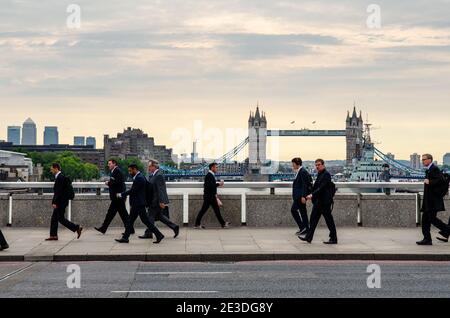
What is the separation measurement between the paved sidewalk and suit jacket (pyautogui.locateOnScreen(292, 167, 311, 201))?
0.99m

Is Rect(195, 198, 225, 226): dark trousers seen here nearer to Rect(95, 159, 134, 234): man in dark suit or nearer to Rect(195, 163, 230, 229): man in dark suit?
Rect(195, 163, 230, 229): man in dark suit

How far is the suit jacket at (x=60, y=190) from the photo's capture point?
59.8ft

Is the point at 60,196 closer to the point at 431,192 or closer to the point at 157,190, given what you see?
the point at 157,190

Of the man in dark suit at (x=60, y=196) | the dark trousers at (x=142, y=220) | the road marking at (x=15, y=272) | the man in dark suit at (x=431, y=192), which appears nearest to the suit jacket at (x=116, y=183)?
the dark trousers at (x=142, y=220)

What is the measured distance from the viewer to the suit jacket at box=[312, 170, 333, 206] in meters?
17.8

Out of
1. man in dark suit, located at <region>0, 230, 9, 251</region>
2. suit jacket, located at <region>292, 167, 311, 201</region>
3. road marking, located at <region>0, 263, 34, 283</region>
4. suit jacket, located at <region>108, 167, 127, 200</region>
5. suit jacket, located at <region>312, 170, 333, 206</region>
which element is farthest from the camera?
suit jacket, located at <region>292, 167, 311, 201</region>

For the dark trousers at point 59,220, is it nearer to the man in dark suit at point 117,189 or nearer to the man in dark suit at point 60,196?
the man in dark suit at point 60,196

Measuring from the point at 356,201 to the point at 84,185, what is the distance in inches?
278

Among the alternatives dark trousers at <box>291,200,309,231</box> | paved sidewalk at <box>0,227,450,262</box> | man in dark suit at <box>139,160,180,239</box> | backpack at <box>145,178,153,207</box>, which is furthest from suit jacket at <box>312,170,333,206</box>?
backpack at <box>145,178,153,207</box>

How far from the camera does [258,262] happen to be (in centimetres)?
1584

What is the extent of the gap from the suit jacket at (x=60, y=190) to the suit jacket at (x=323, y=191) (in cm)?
532

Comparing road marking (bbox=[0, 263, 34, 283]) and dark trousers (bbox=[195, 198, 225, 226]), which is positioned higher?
dark trousers (bbox=[195, 198, 225, 226])
